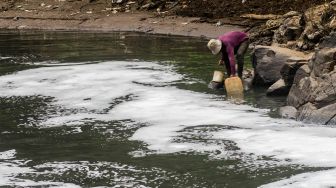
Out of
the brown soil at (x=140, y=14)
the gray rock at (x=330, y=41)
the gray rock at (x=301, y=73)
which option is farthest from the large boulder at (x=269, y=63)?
the brown soil at (x=140, y=14)

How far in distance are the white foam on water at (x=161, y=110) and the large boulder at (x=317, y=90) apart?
0.33 meters

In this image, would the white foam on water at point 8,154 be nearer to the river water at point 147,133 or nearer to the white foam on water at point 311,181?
the river water at point 147,133

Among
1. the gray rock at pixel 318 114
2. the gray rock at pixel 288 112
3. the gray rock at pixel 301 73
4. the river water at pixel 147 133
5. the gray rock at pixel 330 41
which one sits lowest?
the river water at pixel 147 133

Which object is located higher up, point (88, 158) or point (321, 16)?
point (321, 16)

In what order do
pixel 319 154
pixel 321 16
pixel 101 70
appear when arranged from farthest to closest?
pixel 101 70 < pixel 321 16 < pixel 319 154

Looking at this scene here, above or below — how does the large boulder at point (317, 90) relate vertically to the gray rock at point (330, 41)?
below

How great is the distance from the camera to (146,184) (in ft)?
23.5

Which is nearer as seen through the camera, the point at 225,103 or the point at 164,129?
the point at 164,129

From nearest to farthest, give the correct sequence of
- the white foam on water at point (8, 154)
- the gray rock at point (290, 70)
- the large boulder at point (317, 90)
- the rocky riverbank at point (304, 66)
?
the white foam on water at point (8, 154) → the large boulder at point (317, 90) → the rocky riverbank at point (304, 66) → the gray rock at point (290, 70)

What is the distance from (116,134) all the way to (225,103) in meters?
2.56

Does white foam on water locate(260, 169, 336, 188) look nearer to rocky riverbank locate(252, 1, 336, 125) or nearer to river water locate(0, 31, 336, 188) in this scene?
river water locate(0, 31, 336, 188)

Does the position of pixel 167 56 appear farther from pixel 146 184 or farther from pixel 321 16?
pixel 146 184

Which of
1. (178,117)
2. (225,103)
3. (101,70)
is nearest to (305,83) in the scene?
(225,103)

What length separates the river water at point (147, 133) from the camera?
7414 mm
